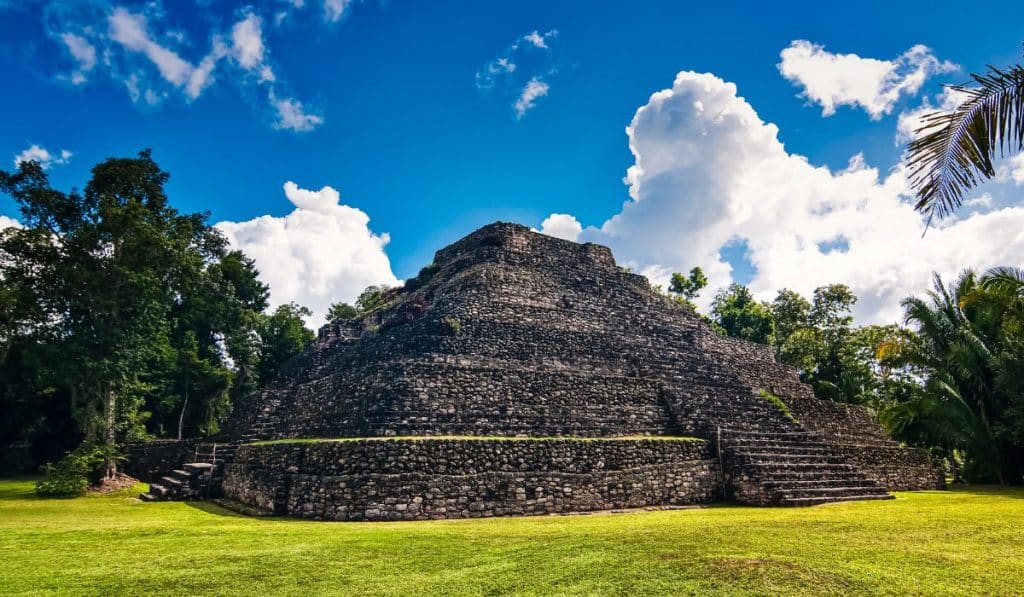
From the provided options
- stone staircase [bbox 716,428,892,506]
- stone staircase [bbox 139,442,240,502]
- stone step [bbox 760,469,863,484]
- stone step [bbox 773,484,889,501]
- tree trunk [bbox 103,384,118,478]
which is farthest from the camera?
tree trunk [bbox 103,384,118,478]

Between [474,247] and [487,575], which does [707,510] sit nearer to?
[487,575]

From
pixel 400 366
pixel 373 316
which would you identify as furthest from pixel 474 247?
pixel 400 366

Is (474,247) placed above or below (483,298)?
above

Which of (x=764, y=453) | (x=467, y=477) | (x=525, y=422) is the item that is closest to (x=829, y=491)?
(x=764, y=453)

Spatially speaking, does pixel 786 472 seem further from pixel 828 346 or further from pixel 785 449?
pixel 828 346

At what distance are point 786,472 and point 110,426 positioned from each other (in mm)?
19256

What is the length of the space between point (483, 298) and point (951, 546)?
13.4 meters

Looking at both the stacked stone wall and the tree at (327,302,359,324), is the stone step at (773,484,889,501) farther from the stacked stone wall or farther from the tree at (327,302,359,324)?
the tree at (327,302,359,324)

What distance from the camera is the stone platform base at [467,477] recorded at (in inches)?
399

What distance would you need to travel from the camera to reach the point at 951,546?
632 centimetres

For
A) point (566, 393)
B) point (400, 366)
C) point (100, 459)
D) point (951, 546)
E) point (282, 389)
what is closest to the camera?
point (951, 546)

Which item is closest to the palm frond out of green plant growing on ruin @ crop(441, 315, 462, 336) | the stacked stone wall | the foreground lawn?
the foreground lawn

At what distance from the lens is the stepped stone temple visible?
35.0 ft

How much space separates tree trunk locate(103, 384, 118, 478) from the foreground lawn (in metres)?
→ 8.52
